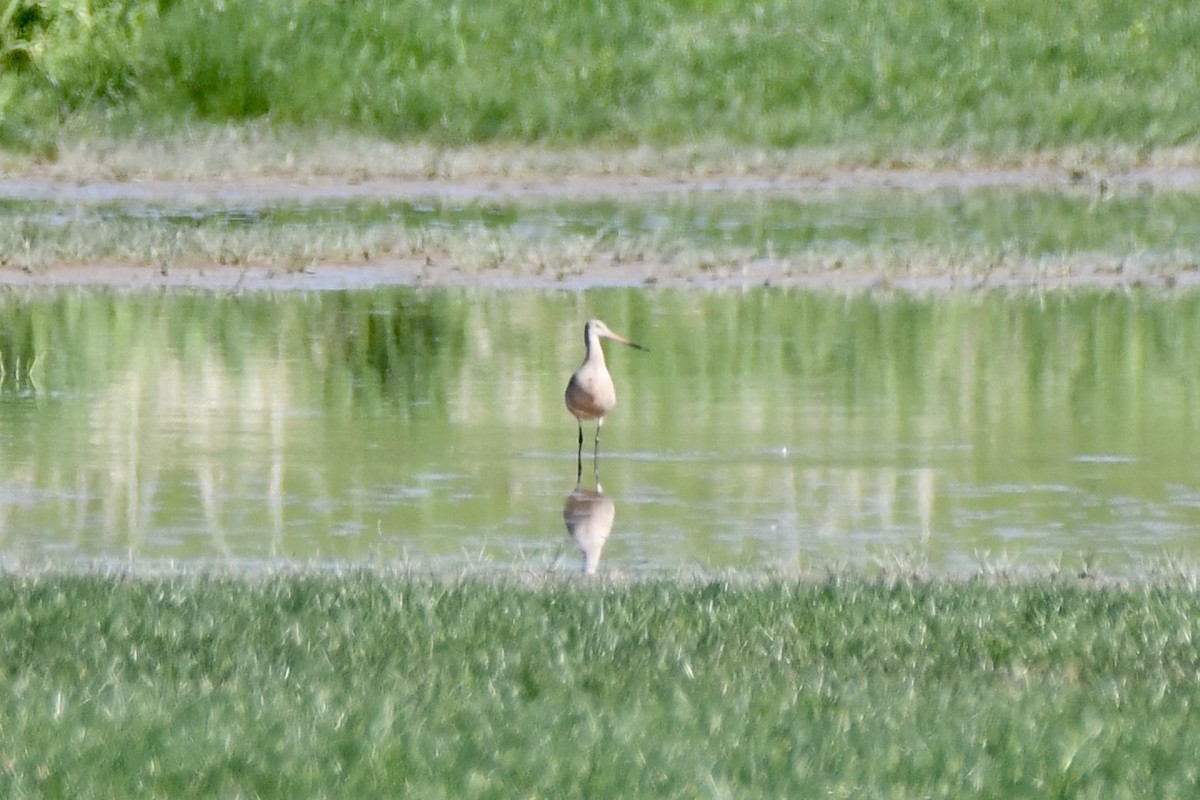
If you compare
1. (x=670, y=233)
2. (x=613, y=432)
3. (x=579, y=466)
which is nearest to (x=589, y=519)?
(x=579, y=466)

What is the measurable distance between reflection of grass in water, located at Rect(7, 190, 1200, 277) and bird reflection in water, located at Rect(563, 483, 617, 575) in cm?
1047

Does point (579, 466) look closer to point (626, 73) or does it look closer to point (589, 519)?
point (589, 519)

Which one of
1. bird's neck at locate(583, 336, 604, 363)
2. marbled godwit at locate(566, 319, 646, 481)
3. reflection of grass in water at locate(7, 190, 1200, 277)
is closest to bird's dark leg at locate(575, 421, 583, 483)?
marbled godwit at locate(566, 319, 646, 481)

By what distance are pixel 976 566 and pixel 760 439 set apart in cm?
353

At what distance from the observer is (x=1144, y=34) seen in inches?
1506

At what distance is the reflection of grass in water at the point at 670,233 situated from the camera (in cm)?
2361

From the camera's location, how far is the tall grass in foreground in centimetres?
729

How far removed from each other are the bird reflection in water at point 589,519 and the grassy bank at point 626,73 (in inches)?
836

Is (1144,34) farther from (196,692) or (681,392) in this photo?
(196,692)

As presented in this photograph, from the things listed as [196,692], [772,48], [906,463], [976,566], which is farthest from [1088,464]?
[772,48]

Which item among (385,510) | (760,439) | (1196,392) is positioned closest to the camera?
(385,510)

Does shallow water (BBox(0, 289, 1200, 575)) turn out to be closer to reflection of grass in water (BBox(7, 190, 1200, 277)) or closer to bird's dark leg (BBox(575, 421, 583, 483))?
bird's dark leg (BBox(575, 421, 583, 483))

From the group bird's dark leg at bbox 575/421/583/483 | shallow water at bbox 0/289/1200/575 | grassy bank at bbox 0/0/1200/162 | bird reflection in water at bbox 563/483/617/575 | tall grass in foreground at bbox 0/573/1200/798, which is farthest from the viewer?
grassy bank at bbox 0/0/1200/162

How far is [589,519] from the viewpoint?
12164mm
